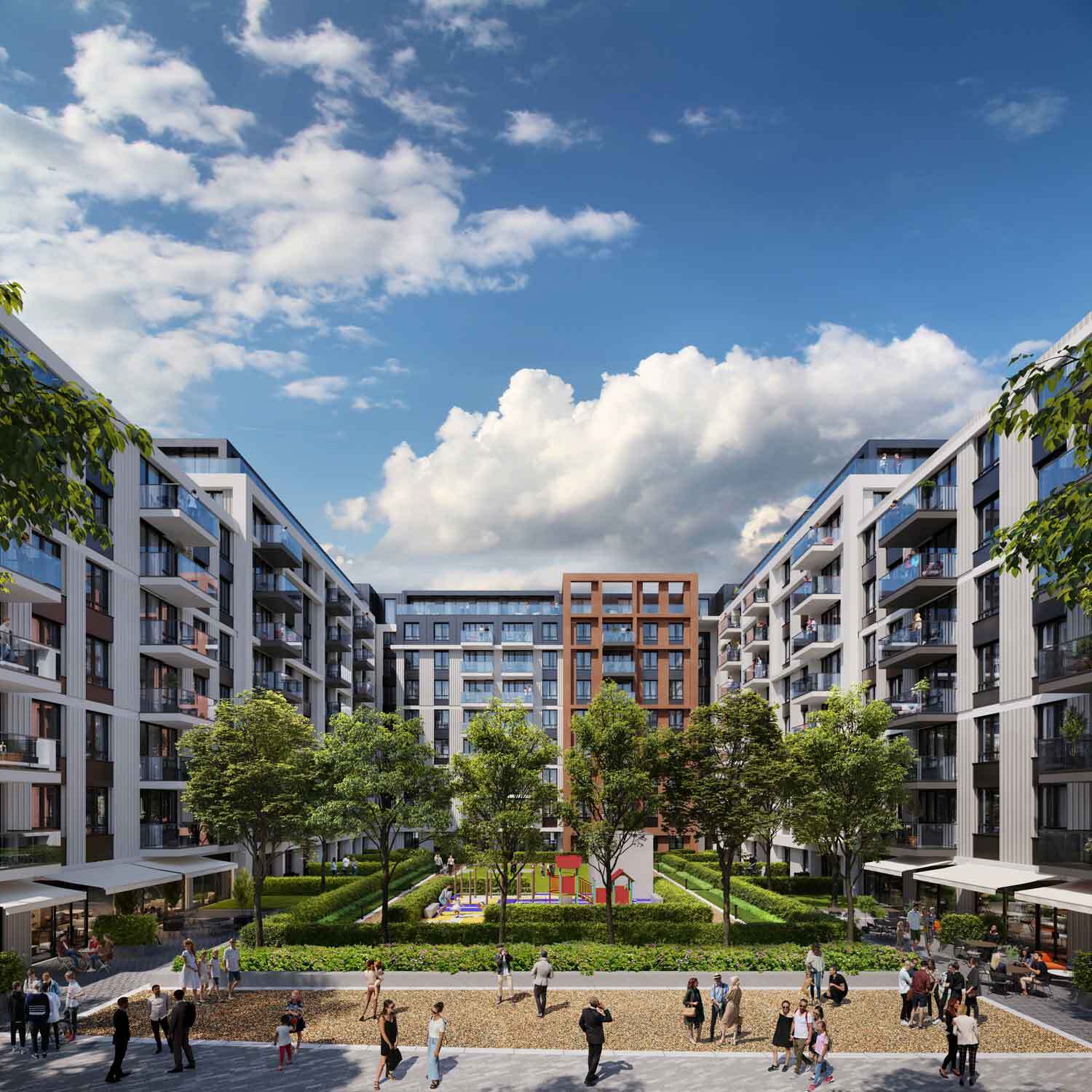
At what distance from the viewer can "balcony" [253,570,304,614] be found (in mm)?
57094

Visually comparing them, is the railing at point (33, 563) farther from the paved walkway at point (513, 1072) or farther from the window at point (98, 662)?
the paved walkway at point (513, 1072)

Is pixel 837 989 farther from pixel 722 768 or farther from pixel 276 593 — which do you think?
pixel 276 593

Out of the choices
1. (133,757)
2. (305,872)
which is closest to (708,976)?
(133,757)

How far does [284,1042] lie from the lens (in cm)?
2119

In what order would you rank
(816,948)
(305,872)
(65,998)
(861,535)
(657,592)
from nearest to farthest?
(65,998) < (816,948) < (861,535) < (305,872) < (657,592)

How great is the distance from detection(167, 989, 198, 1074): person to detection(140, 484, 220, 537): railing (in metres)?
25.4

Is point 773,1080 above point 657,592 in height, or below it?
below

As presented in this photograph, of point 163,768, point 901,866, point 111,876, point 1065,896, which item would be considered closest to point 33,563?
point 111,876

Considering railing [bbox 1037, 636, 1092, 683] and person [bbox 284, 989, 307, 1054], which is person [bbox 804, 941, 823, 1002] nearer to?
railing [bbox 1037, 636, 1092, 683]

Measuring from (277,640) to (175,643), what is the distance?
13.3m

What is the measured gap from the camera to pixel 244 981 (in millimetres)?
28750

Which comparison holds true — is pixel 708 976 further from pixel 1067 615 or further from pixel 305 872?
pixel 305 872

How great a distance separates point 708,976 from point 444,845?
32.4ft

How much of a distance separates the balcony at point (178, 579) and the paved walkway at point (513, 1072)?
73.6 ft
